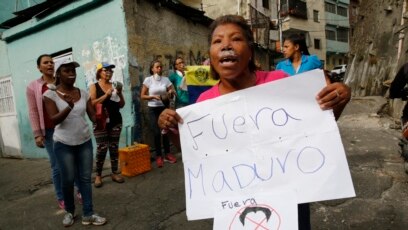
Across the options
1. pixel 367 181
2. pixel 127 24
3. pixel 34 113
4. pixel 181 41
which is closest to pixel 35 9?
pixel 127 24

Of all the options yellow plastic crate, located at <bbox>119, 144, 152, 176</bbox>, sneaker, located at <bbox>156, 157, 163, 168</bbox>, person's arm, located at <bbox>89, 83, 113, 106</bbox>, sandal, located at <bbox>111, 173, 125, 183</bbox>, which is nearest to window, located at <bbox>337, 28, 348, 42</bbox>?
sneaker, located at <bbox>156, 157, 163, 168</bbox>

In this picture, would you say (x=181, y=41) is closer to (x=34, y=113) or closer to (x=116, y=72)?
(x=116, y=72)

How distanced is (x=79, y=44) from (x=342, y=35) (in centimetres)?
3973

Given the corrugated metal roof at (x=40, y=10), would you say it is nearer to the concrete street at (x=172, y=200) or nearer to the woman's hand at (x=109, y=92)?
the woman's hand at (x=109, y=92)

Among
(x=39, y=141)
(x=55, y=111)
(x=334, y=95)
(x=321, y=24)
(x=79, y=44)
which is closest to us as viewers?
(x=334, y=95)

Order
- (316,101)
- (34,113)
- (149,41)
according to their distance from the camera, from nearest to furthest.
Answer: (316,101), (34,113), (149,41)

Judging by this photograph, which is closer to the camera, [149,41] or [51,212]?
[51,212]

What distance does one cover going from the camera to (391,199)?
3.26 metres

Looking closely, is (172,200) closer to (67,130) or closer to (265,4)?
(67,130)

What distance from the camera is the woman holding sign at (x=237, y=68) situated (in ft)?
4.42

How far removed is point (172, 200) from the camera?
12.4 feet

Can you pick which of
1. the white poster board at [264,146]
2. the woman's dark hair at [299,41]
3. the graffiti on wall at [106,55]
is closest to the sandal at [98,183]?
the graffiti on wall at [106,55]

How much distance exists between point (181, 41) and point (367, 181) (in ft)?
17.6

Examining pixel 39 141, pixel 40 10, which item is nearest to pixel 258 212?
pixel 39 141
